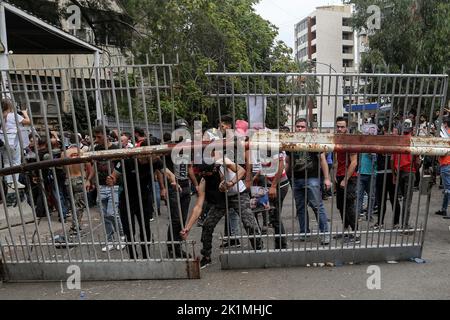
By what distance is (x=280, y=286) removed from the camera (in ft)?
16.9

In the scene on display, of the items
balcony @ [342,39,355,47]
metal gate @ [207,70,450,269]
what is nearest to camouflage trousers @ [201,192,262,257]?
metal gate @ [207,70,450,269]

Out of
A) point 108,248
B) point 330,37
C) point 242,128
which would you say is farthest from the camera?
point 330,37

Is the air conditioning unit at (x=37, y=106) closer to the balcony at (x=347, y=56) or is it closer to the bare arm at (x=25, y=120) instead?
the bare arm at (x=25, y=120)

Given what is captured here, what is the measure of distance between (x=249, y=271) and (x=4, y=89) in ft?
11.1

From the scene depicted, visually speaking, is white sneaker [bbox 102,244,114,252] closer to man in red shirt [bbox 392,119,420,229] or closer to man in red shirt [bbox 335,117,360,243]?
man in red shirt [bbox 335,117,360,243]

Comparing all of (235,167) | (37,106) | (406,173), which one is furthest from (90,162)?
(406,173)

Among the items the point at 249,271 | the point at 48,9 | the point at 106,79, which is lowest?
the point at 249,271

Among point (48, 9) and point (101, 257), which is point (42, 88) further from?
point (48, 9)

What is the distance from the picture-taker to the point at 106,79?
5.00m

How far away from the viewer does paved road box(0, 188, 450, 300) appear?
16.2 feet

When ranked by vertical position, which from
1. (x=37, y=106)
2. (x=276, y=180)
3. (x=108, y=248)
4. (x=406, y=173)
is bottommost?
(x=108, y=248)

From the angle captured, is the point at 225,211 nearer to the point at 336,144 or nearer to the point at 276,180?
Result: the point at 276,180
